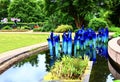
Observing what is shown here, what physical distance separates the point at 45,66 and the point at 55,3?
2614 centimetres

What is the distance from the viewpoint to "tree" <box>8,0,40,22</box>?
54.0 m

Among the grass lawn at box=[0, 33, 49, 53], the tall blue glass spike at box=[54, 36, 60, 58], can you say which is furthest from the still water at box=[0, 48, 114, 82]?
the grass lawn at box=[0, 33, 49, 53]

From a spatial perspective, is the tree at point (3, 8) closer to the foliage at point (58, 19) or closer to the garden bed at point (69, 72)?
the foliage at point (58, 19)

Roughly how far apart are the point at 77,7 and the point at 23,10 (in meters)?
18.3

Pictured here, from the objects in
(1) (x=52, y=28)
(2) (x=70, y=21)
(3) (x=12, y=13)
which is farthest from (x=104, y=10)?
(3) (x=12, y=13)

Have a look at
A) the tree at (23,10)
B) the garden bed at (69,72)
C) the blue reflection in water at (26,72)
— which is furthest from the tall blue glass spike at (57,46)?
the tree at (23,10)

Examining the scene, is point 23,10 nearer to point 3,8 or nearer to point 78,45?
point 3,8

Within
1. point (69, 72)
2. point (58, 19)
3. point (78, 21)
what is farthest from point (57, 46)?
point (58, 19)

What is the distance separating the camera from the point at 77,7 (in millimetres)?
37500

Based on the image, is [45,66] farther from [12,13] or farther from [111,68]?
[12,13]

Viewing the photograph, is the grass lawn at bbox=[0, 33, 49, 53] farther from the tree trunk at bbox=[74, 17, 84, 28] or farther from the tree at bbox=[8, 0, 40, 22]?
the tree at bbox=[8, 0, 40, 22]

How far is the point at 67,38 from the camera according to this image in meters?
15.7

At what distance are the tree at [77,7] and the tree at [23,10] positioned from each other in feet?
49.7

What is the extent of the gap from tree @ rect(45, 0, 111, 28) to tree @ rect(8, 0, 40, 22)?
1515cm
